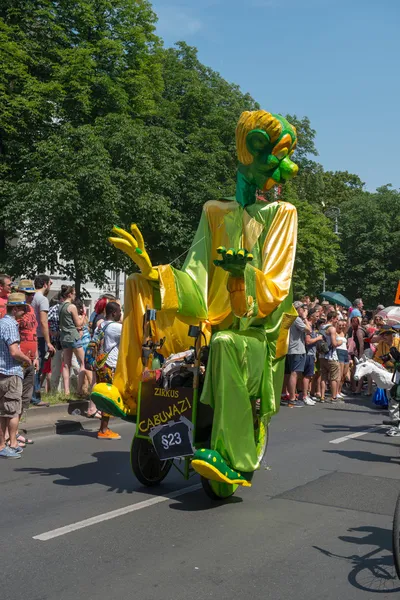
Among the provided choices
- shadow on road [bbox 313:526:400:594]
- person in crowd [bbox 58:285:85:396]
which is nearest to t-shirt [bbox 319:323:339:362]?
person in crowd [bbox 58:285:85:396]

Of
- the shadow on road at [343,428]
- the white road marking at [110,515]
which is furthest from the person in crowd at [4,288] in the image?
the shadow on road at [343,428]

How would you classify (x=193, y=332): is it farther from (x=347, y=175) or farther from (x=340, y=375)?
(x=347, y=175)

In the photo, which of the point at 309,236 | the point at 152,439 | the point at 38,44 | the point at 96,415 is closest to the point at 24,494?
the point at 152,439

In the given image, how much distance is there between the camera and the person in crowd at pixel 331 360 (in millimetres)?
14656

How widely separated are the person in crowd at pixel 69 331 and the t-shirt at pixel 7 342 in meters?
3.39

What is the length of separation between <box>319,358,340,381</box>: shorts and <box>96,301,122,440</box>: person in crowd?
620 centimetres

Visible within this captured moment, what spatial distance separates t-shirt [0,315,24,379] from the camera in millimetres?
7750

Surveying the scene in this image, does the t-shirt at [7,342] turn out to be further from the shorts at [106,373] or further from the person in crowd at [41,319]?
the person in crowd at [41,319]

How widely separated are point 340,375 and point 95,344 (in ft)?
23.1

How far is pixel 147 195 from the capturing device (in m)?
20.9

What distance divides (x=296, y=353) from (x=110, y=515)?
8430 mm

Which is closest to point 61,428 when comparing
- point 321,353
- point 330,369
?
point 321,353

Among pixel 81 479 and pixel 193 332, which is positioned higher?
pixel 193 332

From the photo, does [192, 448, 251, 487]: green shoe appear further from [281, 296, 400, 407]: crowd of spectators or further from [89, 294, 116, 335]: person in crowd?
[281, 296, 400, 407]: crowd of spectators
